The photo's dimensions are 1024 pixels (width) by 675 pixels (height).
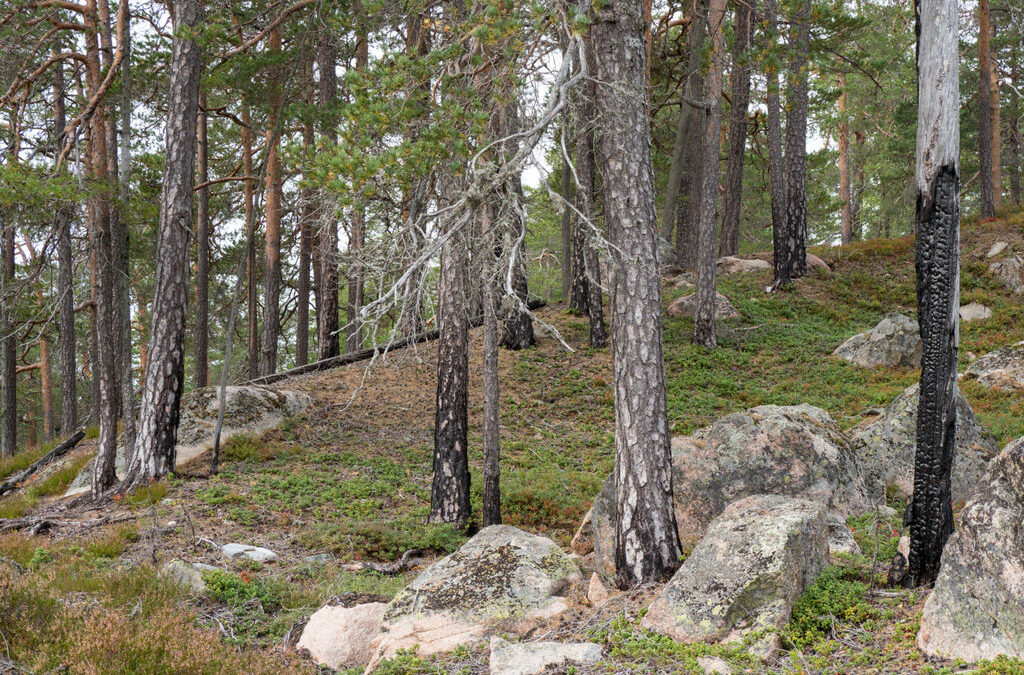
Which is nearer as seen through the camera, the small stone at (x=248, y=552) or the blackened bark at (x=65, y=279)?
the small stone at (x=248, y=552)

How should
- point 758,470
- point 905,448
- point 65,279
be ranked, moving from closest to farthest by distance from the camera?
point 758,470
point 905,448
point 65,279

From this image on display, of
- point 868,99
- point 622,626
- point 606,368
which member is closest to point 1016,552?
point 622,626

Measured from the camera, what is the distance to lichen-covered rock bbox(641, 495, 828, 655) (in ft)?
14.9

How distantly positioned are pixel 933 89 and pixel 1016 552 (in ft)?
10.1

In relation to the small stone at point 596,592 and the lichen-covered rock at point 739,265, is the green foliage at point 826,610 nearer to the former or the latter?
the small stone at point 596,592

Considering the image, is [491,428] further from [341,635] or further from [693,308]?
[693,308]

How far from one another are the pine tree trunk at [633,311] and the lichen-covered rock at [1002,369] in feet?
29.3

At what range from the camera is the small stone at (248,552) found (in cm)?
725

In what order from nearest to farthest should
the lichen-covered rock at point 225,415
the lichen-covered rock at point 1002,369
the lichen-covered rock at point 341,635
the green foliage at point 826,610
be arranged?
the green foliage at point 826,610, the lichen-covered rock at point 341,635, the lichen-covered rock at point 225,415, the lichen-covered rock at point 1002,369

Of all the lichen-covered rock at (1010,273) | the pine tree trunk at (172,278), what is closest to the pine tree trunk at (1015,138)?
the lichen-covered rock at (1010,273)

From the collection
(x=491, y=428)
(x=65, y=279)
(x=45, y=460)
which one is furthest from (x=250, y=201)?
(x=491, y=428)

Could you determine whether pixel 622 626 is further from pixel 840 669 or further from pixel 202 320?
pixel 202 320

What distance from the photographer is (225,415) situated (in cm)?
1173

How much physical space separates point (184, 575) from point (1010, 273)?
18.7 m
